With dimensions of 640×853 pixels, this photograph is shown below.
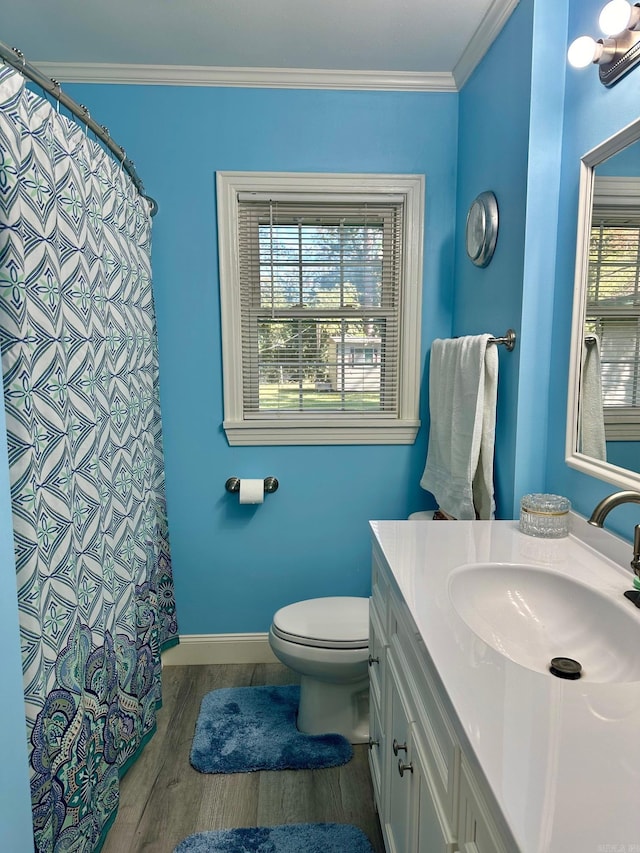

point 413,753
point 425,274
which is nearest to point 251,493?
point 425,274

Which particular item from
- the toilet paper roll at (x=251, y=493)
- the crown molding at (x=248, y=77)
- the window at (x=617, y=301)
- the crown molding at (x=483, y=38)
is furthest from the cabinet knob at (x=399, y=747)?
the crown molding at (x=248, y=77)

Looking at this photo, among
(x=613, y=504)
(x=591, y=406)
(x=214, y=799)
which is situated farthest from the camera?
(x=214, y=799)

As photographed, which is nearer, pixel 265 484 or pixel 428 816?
pixel 428 816

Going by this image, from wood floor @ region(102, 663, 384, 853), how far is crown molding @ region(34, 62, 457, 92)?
8.06 ft

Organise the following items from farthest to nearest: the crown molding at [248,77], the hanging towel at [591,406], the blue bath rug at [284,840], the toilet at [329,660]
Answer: the crown molding at [248,77]
the toilet at [329,660]
the blue bath rug at [284,840]
the hanging towel at [591,406]

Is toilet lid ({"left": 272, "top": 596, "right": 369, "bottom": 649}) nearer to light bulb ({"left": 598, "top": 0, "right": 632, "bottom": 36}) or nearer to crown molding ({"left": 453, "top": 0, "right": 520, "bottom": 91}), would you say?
light bulb ({"left": 598, "top": 0, "right": 632, "bottom": 36})

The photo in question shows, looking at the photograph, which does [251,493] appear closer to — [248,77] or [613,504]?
[613,504]

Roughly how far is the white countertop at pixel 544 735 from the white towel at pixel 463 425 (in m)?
0.62

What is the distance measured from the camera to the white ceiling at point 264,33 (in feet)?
5.71

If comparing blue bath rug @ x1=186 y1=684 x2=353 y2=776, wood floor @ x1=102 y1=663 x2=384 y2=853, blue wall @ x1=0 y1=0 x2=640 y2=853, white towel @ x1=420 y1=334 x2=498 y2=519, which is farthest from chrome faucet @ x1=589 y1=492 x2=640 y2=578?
blue bath rug @ x1=186 y1=684 x2=353 y2=776

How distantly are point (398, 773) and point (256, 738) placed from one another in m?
0.91

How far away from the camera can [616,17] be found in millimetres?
1165

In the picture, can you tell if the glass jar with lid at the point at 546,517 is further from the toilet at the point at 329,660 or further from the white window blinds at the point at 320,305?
the white window blinds at the point at 320,305

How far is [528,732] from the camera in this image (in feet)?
2.33
